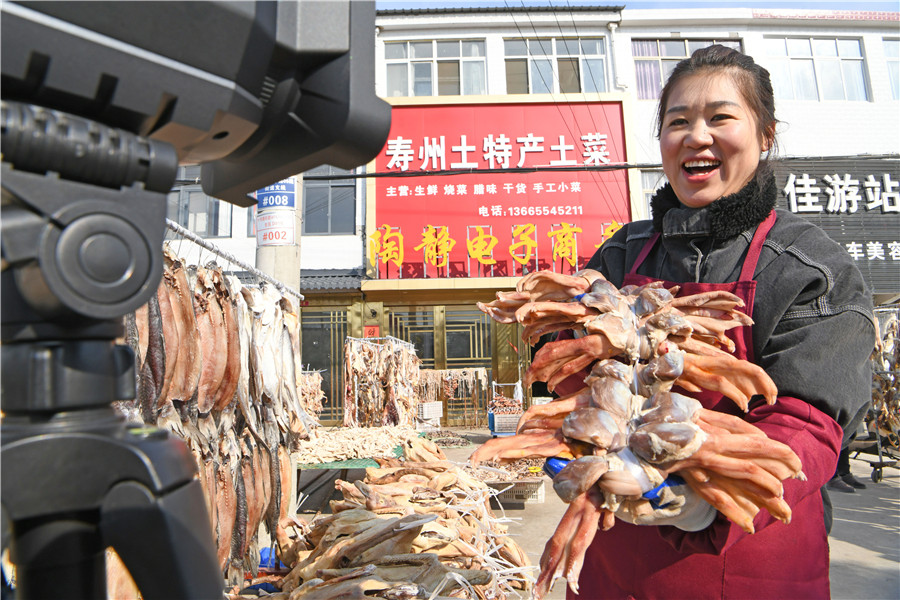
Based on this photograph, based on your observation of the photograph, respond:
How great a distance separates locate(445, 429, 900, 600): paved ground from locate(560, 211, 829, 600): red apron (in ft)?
4.53

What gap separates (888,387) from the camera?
23.5 ft

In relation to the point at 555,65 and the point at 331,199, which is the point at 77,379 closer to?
the point at 331,199

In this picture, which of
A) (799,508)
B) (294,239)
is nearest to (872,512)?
(799,508)

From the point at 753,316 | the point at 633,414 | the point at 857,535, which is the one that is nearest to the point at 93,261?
the point at 633,414

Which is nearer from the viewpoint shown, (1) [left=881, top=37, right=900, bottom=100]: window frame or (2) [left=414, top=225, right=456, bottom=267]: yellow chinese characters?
(2) [left=414, top=225, right=456, bottom=267]: yellow chinese characters

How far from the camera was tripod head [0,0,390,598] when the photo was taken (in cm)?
48

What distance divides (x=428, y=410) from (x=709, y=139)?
1025 centimetres

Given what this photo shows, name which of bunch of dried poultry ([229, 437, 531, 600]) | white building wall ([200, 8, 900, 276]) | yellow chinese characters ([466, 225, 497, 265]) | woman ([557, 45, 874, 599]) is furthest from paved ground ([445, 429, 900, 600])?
white building wall ([200, 8, 900, 276])

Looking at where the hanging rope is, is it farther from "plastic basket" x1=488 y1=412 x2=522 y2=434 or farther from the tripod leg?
"plastic basket" x1=488 y1=412 x2=522 y2=434

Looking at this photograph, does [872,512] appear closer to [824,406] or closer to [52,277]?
[824,406]

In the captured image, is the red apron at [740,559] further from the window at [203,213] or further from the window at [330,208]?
the window at [203,213]

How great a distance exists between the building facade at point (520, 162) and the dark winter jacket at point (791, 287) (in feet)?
36.2

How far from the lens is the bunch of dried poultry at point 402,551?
6.96 feet

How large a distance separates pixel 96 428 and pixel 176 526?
124 mm
